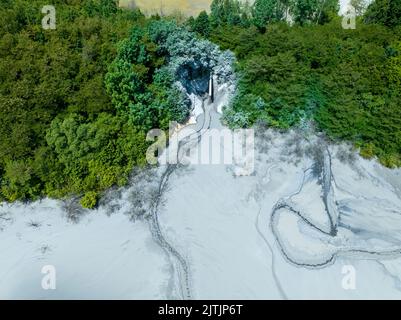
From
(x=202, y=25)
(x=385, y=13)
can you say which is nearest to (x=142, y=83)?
(x=202, y=25)

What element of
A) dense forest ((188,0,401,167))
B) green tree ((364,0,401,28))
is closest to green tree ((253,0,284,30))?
dense forest ((188,0,401,167))

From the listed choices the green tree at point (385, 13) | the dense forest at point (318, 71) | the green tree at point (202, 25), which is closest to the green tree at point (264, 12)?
the dense forest at point (318, 71)

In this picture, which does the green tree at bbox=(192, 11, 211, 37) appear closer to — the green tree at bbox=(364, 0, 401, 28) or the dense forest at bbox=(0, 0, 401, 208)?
the dense forest at bbox=(0, 0, 401, 208)

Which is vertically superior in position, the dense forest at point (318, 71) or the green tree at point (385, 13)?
the green tree at point (385, 13)

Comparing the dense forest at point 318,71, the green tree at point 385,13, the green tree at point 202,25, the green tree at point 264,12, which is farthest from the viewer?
the green tree at point 264,12

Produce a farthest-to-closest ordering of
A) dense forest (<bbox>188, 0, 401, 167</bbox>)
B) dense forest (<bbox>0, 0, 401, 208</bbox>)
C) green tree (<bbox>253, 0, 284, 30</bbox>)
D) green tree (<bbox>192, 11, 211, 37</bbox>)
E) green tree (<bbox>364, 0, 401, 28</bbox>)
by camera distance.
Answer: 1. green tree (<bbox>253, 0, 284, 30</bbox>)
2. green tree (<bbox>364, 0, 401, 28</bbox>)
3. green tree (<bbox>192, 11, 211, 37</bbox>)
4. dense forest (<bbox>188, 0, 401, 167</bbox>)
5. dense forest (<bbox>0, 0, 401, 208</bbox>)

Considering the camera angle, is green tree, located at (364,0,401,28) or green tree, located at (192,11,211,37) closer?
green tree, located at (192,11,211,37)

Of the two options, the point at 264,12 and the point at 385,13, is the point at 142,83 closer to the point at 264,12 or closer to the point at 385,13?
the point at 264,12

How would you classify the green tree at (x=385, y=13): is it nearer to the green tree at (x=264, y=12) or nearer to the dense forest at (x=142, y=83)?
the dense forest at (x=142, y=83)
